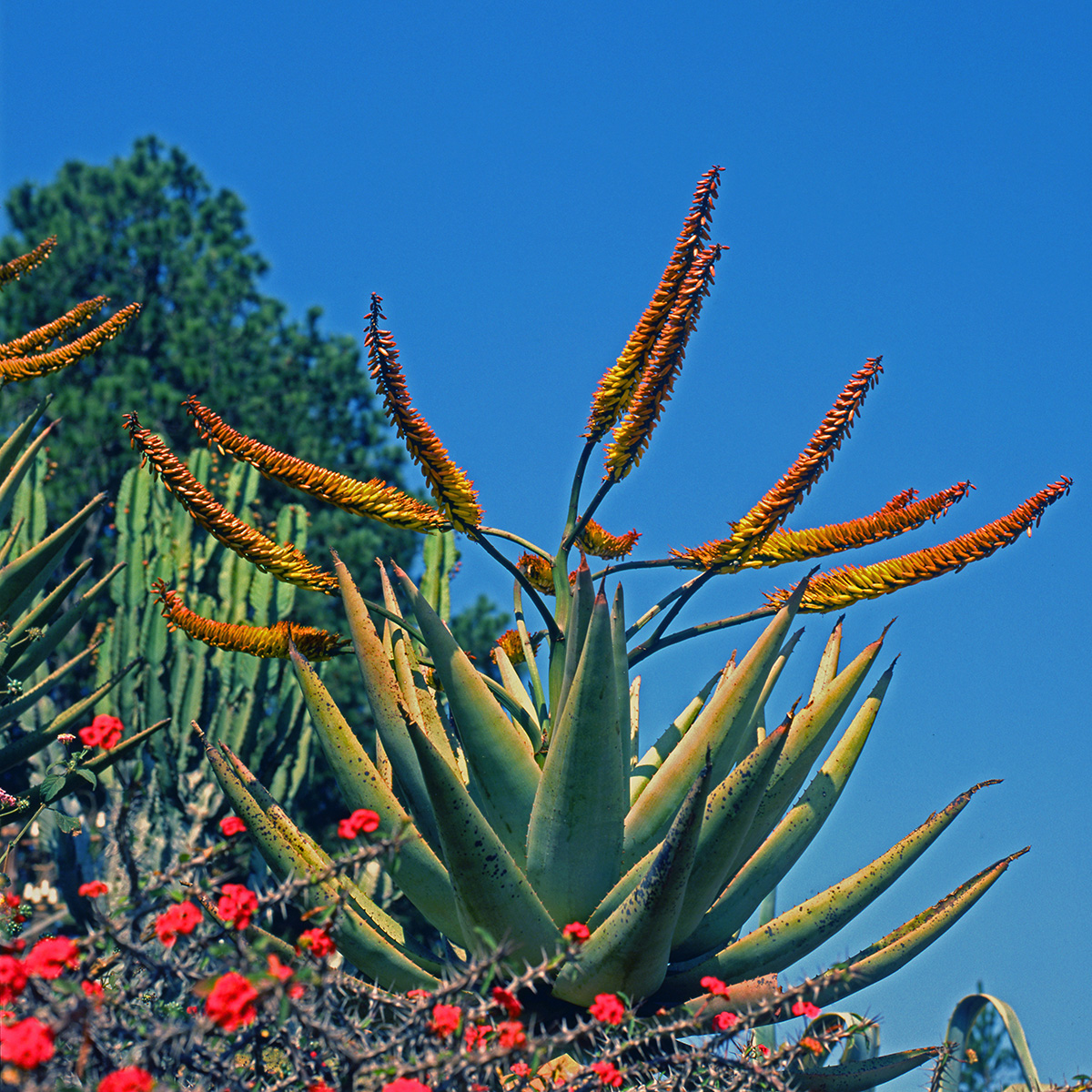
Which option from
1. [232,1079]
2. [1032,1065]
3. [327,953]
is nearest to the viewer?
[232,1079]

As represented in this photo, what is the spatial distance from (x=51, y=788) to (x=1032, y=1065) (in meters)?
2.93

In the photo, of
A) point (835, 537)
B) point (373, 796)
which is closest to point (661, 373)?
point (835, 537)

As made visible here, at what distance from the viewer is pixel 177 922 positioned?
2051 millimetres

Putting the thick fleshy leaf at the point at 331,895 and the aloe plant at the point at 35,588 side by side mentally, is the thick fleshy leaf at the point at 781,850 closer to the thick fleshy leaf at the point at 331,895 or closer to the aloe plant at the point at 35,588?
the thick fleshy leaf at the point at 331,895

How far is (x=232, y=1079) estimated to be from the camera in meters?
2.01

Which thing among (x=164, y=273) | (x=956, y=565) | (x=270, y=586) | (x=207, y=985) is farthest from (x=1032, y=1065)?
(x=164, y=273)

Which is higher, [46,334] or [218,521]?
[46,334]

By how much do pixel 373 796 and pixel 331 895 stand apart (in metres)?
0.43

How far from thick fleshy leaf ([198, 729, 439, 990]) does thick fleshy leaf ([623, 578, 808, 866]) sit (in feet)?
2.15

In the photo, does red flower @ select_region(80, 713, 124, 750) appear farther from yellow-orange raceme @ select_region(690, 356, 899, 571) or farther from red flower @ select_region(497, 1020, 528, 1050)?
yellow-orange raceme @ select_region(690, 356, 899, 571)

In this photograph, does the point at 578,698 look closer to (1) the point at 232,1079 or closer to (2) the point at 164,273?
(1) the point at 232,1079

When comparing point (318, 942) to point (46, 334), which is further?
point (46, 334)

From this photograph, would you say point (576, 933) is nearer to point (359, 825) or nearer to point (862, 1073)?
point (359, 825)

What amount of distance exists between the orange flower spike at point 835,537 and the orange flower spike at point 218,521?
3.69 ft
